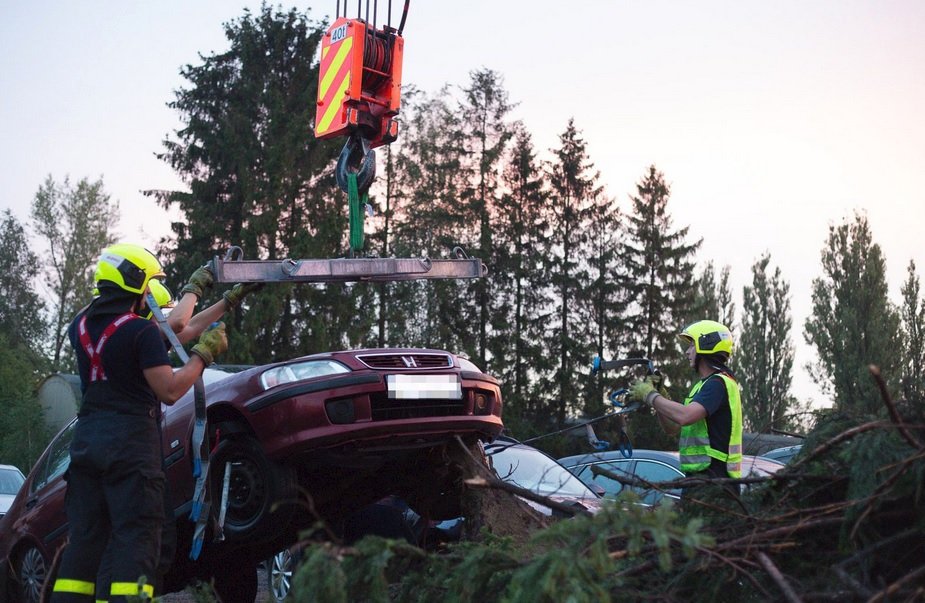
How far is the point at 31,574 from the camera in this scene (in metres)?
6.31

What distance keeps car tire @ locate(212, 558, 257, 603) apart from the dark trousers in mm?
1648

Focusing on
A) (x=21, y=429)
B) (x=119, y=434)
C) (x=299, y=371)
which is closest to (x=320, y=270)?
(x=299, y=371)

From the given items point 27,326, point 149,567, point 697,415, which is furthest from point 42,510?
point 27,326

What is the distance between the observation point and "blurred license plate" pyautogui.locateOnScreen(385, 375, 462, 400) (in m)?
5.13

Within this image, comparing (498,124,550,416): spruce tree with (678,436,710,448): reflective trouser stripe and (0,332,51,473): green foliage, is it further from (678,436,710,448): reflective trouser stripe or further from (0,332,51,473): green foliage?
(678,436,710,448): reflective trouser stripe

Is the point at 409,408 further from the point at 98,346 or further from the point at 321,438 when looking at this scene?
the point at 98,346

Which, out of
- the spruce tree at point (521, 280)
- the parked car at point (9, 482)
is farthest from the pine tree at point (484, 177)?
the parked car at point (9, 482)

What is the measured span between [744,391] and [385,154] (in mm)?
17255

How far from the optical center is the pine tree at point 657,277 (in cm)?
4025

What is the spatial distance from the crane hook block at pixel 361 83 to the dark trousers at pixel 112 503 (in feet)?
8.88

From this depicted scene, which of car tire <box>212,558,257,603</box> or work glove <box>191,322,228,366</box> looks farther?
car tire <box>212,558,257,603</box>

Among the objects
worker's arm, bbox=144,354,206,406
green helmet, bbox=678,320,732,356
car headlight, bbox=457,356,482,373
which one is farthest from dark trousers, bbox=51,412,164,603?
green helmet, bbox=678,320,732,356

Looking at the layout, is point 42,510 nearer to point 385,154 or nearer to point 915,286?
point 385,154

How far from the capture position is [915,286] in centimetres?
3441
